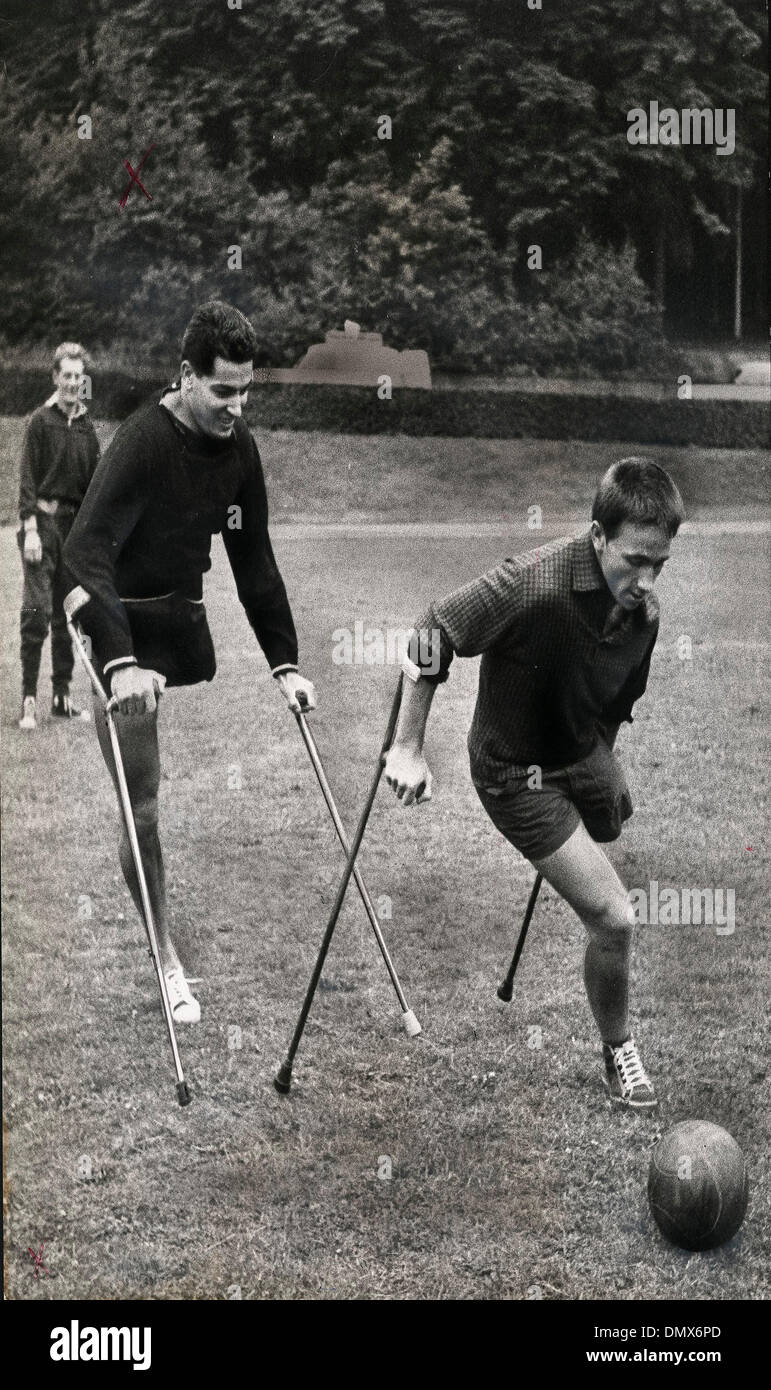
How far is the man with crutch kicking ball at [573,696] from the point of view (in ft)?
14.8

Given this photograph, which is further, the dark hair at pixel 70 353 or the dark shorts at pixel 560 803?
the dark hair at pixel 70 353

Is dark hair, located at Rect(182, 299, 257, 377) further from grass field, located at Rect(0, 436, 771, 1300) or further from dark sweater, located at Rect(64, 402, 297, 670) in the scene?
grass field, located at Rect(0, 436, 771, 1300)

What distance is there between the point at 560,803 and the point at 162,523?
4.87 feet

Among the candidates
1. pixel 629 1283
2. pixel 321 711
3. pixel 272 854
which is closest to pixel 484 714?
pixel 321 711

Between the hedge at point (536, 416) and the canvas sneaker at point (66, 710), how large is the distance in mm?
932

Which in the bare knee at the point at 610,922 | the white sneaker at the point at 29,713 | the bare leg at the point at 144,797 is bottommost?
the bare knee at the point at 610,922

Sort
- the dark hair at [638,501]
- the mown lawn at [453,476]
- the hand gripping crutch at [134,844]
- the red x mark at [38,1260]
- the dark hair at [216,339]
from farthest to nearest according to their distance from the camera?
the mown lawn at [453,476] → the dark hair at [216,339] → the hand gripping crutch at [134,844] → the red x mark at [38,1260] → the dark hair at [638,501]

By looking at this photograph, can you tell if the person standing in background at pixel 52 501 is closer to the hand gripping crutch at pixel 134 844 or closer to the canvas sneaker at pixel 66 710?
the canvas sneaker at pixel 66 710

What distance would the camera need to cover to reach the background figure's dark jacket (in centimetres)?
482

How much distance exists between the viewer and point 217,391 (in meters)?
4.74

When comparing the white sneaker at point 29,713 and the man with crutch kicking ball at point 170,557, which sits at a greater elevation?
the man with crutch kicking ball at point 170,557

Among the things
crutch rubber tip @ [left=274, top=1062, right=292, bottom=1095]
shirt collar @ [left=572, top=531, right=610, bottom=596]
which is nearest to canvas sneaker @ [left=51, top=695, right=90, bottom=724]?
crutch rubber tip @ [left=274, top=1062, right=292, bottom=1095]

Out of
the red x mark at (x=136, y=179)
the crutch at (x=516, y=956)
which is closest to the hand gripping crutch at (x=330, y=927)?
the crutch at (x=516, y=956)
